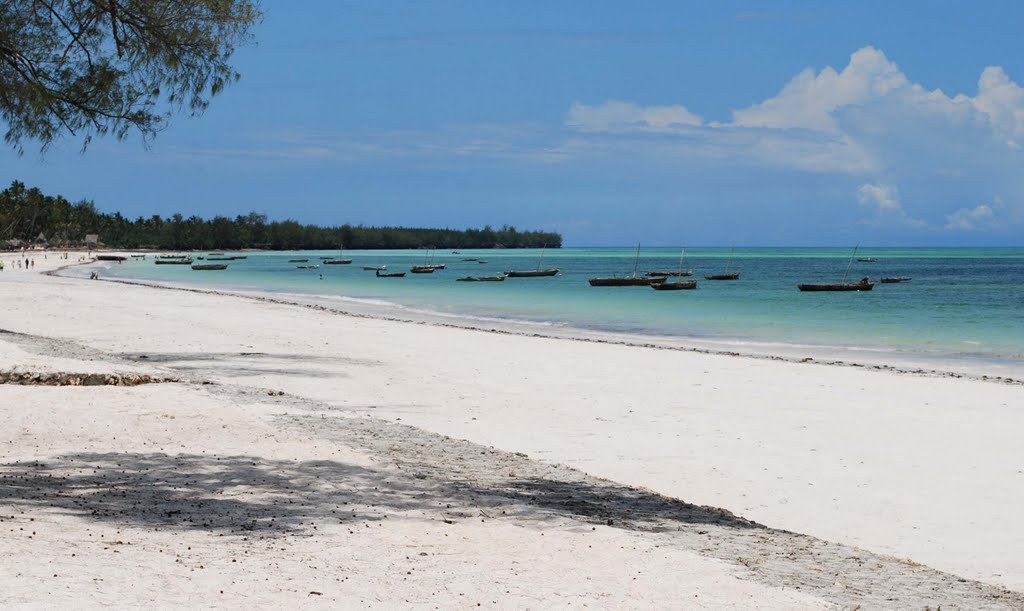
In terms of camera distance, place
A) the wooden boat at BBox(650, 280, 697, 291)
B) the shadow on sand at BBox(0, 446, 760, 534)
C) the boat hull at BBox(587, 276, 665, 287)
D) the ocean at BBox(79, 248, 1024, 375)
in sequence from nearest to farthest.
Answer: the shadow on sand at BBox(0, 446, 760, 534), the ocean at BBox(79, 248, 1024, 375), the wooden boat at BBox(650, 280, 697, 291), the boat hull at BBox(587, 276, 665, 287)

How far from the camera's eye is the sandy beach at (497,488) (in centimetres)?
600

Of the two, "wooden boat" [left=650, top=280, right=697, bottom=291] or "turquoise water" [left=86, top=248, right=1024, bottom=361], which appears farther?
"wooden boat" [left=650, top=280, right=697, bottom=291]

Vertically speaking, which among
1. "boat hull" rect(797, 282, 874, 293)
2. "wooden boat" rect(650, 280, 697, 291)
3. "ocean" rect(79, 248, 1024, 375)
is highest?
"boat hull" rect(797, 282, 874, 293)

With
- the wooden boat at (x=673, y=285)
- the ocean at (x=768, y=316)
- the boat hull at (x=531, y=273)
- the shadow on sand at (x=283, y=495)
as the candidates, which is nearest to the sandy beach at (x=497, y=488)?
the shadow on sand at (x=283, y=495)

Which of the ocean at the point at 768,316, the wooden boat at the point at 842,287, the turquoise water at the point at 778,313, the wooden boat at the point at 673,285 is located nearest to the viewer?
the ocean at the point at 768,316

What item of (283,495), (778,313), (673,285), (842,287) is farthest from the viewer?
(842,287)

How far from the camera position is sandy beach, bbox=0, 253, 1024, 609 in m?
6.00

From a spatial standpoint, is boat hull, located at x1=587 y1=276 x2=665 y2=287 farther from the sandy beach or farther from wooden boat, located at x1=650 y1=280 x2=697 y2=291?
the sandy beach

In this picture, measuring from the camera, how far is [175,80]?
1176 centimetres

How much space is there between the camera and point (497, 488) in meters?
8.90

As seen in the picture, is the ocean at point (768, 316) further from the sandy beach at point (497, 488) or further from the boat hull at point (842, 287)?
the sandy beach at point (497, 488)

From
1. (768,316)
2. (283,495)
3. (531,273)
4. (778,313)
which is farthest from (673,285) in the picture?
(283,495)

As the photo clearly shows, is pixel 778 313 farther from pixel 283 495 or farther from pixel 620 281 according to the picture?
pixel 283 495

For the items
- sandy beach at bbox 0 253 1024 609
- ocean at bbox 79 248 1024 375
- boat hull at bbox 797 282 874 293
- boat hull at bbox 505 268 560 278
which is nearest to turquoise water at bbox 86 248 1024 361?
ocean at bbox 79 248 1024 375
